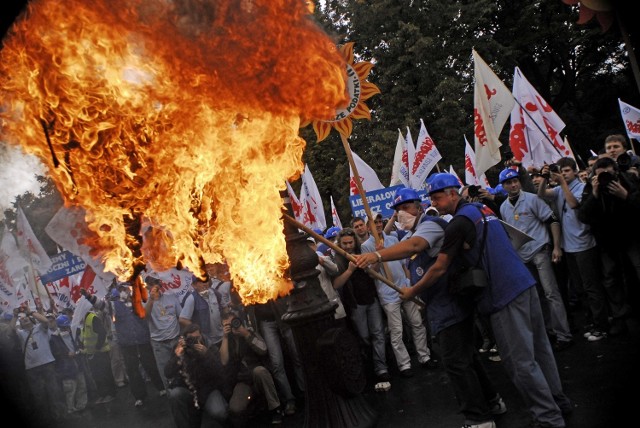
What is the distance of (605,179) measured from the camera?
21.5 ft

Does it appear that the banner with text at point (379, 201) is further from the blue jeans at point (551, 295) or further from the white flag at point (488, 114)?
the blue jeans at point (551, 295)

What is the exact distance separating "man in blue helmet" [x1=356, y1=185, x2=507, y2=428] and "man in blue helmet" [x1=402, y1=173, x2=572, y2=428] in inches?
8.5

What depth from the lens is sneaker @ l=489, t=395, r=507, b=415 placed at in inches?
211

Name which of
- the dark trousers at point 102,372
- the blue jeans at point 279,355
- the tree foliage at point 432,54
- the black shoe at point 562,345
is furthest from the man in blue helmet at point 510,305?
the tree foliage at point 432,54

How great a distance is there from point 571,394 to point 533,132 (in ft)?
22.0

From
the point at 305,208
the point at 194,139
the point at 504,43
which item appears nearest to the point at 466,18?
the point at 504,43

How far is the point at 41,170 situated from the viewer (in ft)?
14.5

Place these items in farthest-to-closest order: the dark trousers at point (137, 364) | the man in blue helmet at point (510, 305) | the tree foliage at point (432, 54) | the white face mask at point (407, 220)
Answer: the tree foliage at point (432, 54)
the dark trousers at point (137, 364)
the white face mask at point (407, 220)
the man in blue helmet at point (510, 305)

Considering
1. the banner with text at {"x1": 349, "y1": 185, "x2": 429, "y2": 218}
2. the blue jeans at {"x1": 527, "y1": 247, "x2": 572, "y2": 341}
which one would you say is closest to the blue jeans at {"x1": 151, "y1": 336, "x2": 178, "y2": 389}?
the banner with text at {"x1": 349, "y1": 185, "x2": 429, "y2": 218}

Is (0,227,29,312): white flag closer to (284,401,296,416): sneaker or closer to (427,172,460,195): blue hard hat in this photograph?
(284,401,296,416): sneaker

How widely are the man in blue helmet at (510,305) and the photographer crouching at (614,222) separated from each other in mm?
2546

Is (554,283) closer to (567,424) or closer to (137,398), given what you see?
(567,424)

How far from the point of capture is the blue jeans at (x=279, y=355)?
739 centimetres

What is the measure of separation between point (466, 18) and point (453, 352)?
23432 millimetres
